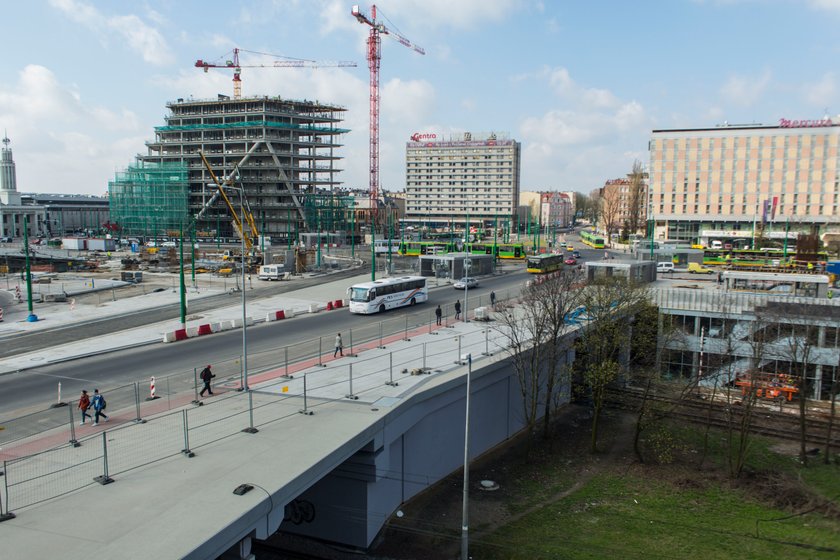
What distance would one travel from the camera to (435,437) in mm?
19703

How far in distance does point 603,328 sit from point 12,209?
146 meters

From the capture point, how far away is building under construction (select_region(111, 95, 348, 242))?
395 ft

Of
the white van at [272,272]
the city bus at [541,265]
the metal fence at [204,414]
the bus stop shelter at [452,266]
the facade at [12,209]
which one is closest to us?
the metal fence at [204,414]

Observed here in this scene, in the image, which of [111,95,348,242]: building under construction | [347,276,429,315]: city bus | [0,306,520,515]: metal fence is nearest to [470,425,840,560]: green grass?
[0,306,520,515]: metal fence

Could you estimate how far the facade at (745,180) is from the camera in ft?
314

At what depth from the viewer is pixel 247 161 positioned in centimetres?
12200

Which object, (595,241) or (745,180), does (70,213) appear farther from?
(745,180)

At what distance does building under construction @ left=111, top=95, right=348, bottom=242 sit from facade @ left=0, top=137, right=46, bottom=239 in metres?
27.3

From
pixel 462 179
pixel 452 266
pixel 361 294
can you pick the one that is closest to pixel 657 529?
pixel 361 294

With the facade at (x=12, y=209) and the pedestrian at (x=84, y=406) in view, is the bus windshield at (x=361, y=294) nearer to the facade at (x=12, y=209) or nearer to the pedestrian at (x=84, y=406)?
the pedestrian at (x=84, y=406)

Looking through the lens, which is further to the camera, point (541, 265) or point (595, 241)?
point (595, 241)

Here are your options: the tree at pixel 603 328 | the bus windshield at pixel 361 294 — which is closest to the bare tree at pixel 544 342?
the tree at pixel 603 328

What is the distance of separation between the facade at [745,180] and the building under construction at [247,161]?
Result: 61903 millimetres

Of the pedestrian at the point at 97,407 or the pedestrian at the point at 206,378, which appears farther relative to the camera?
the pedestrian at the point at 206,378
